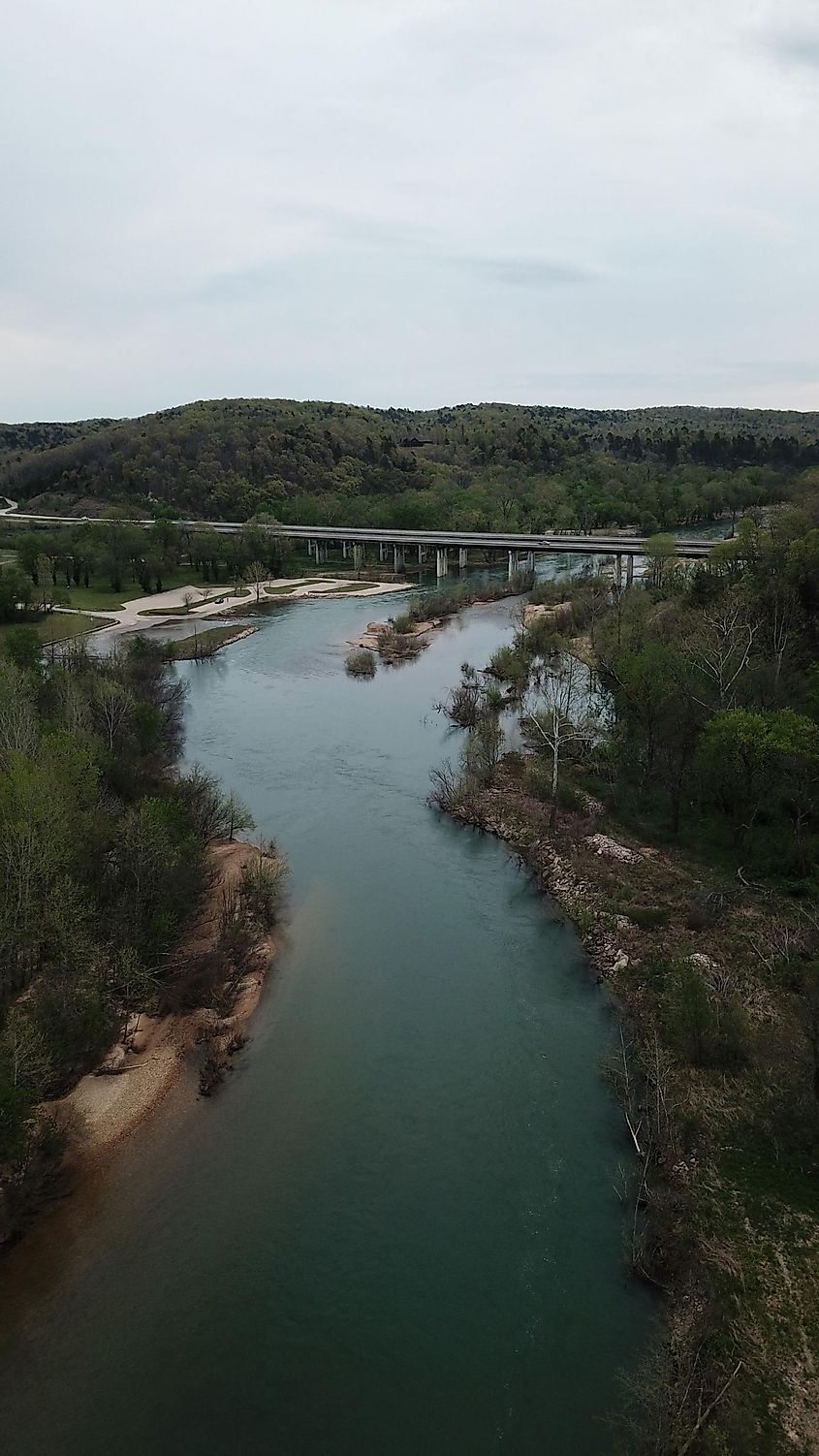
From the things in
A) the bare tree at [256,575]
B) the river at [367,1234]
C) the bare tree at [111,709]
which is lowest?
the river at [367,1234]

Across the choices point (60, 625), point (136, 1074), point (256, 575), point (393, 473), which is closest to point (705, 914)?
point (136, 1074)

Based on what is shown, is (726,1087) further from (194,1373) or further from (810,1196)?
(194,1373)

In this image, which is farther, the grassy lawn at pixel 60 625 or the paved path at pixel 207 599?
the paved path at pixel 207 599

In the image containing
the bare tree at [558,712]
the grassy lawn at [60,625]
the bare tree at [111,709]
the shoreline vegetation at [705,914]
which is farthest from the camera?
the grassy lawn at [60,625]

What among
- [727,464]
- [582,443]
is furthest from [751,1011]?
[582,443]

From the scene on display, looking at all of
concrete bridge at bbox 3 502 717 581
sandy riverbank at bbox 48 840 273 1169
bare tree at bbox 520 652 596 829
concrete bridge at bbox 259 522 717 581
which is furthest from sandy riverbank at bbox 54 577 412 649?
sandy riverbank at bbox 48 840 273 1169

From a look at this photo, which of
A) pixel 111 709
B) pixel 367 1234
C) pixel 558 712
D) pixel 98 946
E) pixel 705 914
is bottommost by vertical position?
pixel 367 1234

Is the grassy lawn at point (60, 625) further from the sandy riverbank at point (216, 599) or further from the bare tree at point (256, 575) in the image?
the bare tree at point (256, 575)

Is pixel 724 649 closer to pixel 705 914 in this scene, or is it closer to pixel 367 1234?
pixel 705 914

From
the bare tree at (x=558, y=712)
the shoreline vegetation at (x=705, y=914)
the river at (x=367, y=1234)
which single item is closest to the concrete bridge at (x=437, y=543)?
the bare tree at (x=558, y=712)
